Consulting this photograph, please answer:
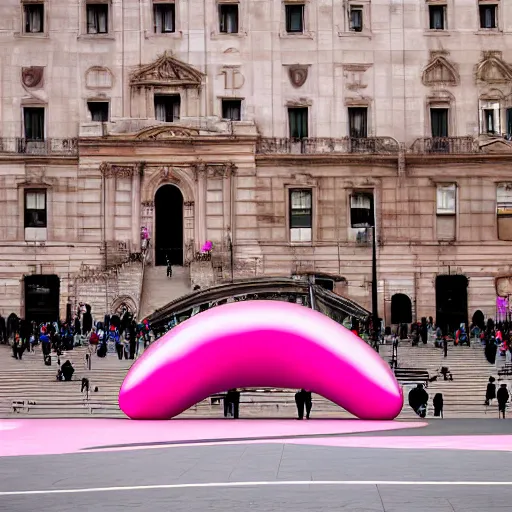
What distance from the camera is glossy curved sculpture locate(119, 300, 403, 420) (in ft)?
125

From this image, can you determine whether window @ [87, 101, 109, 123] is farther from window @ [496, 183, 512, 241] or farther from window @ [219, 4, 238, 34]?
window @ [496, 183, 512, 241]

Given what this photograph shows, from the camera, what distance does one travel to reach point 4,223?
7175 cm

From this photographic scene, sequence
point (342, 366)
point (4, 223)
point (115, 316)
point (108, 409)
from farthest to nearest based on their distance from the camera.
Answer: point (4, 223) → point (115, 316) → point (108, 409) → point (342, 366)

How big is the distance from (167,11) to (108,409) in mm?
33571

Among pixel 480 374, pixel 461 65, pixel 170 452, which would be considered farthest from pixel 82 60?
pixel 170 452

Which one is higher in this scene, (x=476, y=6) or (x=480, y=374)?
(x=476, y=6)

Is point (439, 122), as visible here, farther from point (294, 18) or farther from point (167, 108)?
point (167, 108)

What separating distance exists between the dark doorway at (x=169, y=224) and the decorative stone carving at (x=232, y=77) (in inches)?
252

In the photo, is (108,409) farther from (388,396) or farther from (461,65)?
(461,65)

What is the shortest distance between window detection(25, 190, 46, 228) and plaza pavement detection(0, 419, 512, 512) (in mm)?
36229

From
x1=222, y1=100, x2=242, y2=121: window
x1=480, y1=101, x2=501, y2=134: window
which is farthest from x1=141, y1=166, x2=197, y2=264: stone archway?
x1=480, y1=101, x2=501, y2=134: window

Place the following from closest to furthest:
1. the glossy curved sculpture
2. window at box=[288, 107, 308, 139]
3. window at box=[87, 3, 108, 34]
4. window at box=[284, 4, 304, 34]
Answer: the glossy curved sculpture < window at box=[288, 107, 308, 139] < window at box=[87, 3, 108, 34] < window at box=[284, 4, 304, 34]

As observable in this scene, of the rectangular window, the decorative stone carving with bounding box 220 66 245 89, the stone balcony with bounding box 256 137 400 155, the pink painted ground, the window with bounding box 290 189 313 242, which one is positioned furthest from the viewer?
the decorative stone carving with bounding box 220 66 245 89

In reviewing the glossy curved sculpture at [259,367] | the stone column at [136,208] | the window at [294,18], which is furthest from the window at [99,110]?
the glossy curved sculpture at [259,367]
